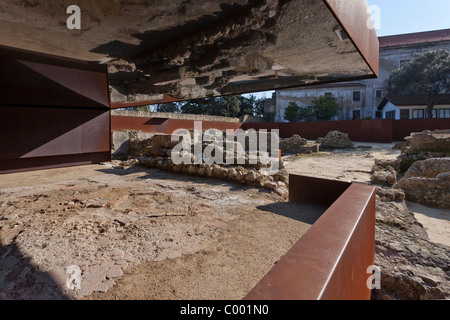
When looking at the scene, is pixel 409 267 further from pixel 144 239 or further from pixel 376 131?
pixel 376 131

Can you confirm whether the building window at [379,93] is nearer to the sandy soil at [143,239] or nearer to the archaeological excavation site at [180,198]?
the archaeological excavation site at [180,198]

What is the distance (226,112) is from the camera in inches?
1236

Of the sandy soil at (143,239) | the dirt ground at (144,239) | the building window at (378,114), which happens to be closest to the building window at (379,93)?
the building window at (378,114)

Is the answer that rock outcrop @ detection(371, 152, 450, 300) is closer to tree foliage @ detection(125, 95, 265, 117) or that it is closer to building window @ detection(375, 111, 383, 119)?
tree foliage @ detection(125, 95, 265, 117)

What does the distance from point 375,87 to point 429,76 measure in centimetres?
668

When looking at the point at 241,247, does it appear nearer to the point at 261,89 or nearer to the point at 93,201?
the point at 261,89

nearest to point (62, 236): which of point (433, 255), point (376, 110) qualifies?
point (433, 255)

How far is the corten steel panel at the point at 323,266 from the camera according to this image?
0.69m

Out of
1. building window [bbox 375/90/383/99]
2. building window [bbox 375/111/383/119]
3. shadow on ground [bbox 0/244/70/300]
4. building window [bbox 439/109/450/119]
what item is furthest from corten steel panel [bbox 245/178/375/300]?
building window [bbox 375/90/383/99]

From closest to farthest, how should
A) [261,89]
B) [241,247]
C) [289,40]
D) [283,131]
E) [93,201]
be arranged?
1. [289,40]
2. [241,247]
3. [261,89]
4. [93,201]
5. [283,131]

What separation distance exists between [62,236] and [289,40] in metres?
2.73

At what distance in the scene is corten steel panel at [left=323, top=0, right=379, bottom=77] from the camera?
130 centimetres

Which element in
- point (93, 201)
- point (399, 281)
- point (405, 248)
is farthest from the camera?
point (93, 201)

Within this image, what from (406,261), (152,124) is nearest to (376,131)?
(152,124)
